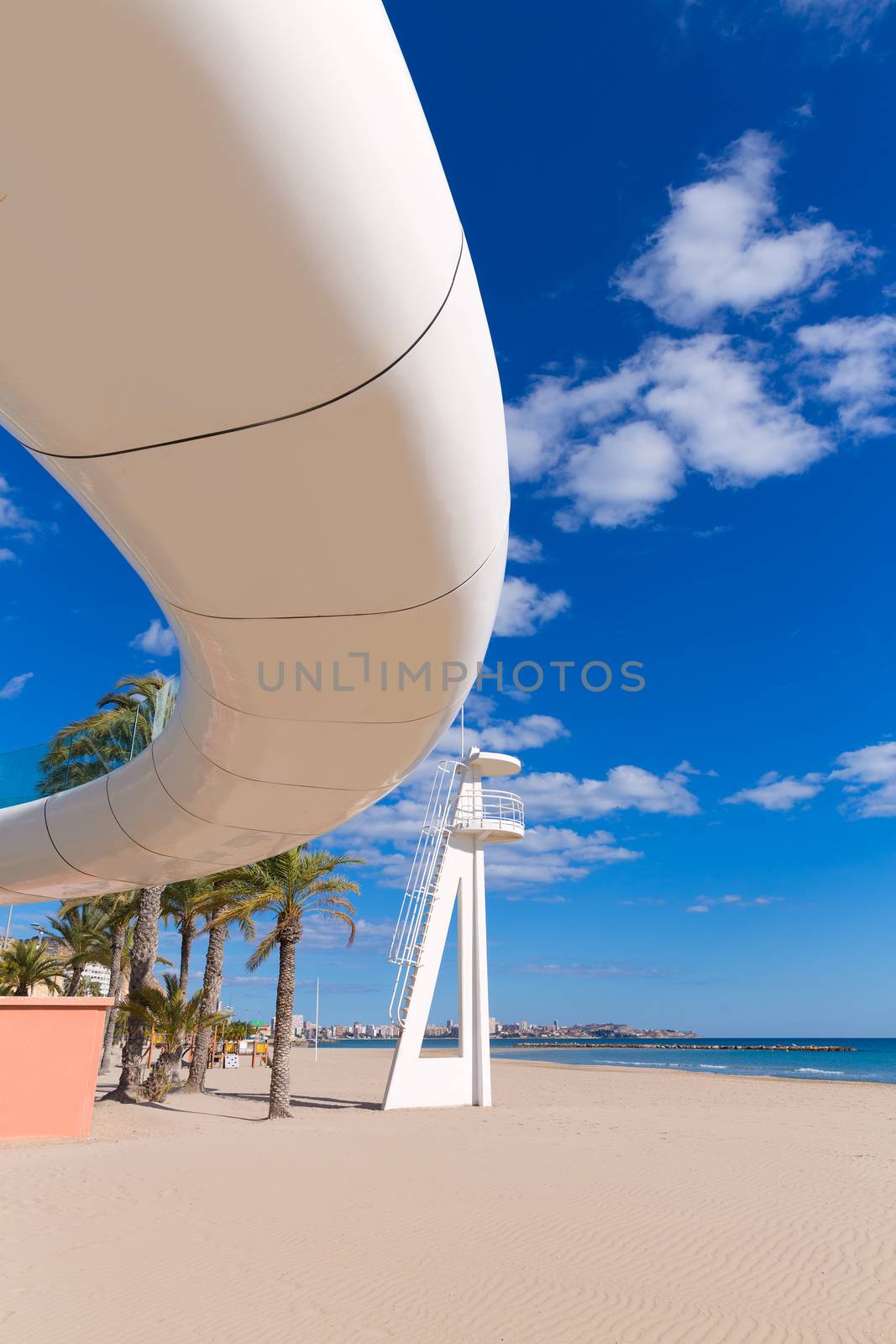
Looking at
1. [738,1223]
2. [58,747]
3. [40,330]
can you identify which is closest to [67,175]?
[40,330]

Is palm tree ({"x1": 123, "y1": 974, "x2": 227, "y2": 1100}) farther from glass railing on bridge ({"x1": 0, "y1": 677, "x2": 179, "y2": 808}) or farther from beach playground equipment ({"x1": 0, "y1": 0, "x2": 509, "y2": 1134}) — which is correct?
beach playground equipment ({"x1": 0, "y1": 0, "x2": 509, "y2": 1134})

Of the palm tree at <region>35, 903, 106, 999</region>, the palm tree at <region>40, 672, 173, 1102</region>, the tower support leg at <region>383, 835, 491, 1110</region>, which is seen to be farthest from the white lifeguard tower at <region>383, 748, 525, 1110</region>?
the palm tree at <region>35, 903, 106, 999</region>

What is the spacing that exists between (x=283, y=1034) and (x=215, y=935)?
15.9 feet

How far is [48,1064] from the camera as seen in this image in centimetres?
1241

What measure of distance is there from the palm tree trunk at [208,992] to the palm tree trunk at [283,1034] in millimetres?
3404

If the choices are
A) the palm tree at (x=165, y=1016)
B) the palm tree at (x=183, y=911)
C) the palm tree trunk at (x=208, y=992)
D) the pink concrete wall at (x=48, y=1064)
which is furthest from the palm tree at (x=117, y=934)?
the pink concrete wall at (x=48, y=1064)

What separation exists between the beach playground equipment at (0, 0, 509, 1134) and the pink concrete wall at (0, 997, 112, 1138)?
11044mm

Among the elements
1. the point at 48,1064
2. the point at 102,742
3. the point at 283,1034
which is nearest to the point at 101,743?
the point at 102,742

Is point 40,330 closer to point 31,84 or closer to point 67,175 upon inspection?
point 67,175

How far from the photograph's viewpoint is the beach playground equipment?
61.1 inches

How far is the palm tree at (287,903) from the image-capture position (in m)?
18.0

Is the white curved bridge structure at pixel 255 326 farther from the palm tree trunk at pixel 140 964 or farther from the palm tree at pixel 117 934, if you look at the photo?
the palm tree at pixel 117 934

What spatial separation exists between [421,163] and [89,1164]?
479 inches

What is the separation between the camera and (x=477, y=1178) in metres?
10.2
